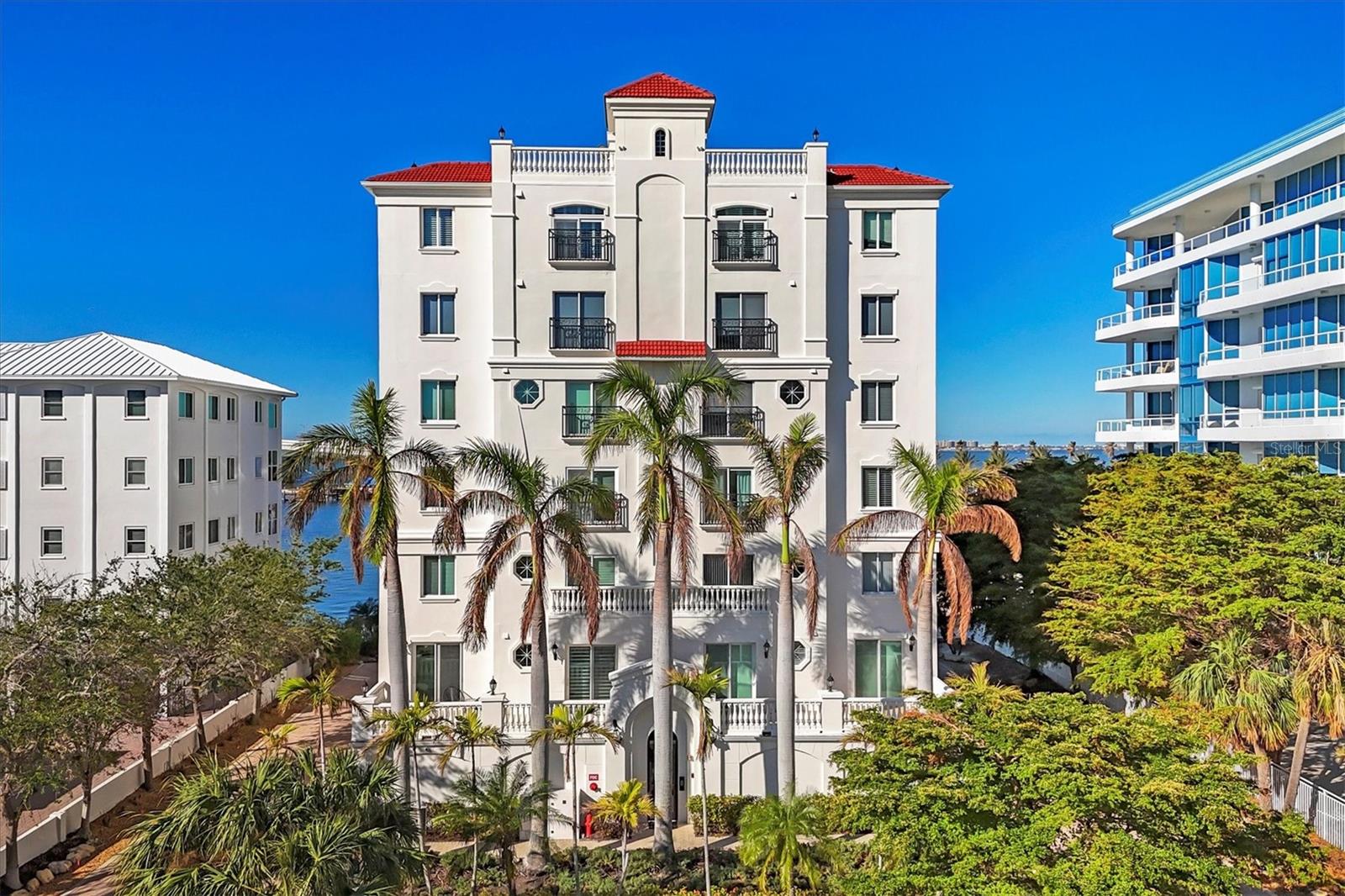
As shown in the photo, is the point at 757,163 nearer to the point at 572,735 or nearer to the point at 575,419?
the point at 575,419

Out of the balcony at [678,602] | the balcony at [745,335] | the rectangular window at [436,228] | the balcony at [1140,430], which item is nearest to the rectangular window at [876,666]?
the balcony at [678,602]

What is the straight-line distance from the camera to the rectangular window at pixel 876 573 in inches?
1045

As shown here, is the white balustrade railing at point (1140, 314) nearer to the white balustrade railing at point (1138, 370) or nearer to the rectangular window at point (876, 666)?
the white balustrade railing at point (1138, 370)

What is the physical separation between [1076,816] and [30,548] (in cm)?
4277

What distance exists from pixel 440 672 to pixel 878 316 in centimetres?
2077

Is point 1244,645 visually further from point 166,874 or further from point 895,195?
point 166,874

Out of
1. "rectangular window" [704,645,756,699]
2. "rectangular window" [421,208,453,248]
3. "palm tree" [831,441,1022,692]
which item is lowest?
"rectangular window" [704,645,756,699]

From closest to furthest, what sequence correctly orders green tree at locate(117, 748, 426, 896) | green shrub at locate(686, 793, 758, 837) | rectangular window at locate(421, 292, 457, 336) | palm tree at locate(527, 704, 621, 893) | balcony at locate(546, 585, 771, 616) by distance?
green tree at locate(117, 748, 426, 896) → palm tree at locate(527, 704, 621, 893) → green shrub at locate(686, 793, 758, 837) → balcony at locate(546, 585, 771, 616) → rectangular window at locate(421, 292, 457, 336)

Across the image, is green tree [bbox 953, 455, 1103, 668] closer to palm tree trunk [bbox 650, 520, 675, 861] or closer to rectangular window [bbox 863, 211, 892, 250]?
rectangular window [bbox 863, 211, 892, 250]

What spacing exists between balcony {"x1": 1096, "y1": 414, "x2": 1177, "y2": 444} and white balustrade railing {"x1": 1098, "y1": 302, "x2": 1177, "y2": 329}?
620cm

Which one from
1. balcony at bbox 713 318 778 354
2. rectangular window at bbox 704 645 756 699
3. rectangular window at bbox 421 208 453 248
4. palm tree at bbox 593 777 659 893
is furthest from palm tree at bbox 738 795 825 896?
rectangular window at bbox 421 208 453 248

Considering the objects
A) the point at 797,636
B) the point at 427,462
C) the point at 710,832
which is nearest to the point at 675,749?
the point at 710,832

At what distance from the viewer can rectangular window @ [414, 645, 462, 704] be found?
25562 mm

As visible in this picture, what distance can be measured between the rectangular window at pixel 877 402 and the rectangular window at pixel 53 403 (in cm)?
3626
